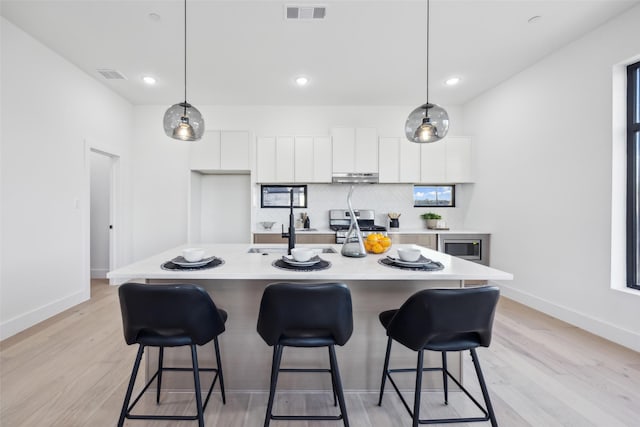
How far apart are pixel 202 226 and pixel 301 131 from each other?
2249 millimetres

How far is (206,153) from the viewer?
4164 millimetres

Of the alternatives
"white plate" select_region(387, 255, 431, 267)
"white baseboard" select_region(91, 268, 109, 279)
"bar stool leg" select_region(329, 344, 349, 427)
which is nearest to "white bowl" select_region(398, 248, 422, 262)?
"white plate" select_region(387, 255, 431, 267)

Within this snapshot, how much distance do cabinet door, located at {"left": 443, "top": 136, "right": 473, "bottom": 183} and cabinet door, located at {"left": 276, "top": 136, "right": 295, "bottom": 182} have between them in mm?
2349

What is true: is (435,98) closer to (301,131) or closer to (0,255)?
(301,131)

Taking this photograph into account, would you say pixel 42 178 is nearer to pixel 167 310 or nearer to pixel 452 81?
pixel 167 310

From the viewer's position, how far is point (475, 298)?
1250 mm

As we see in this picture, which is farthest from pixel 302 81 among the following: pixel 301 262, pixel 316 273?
pixel 316 273

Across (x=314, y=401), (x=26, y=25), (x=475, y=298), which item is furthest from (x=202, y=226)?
(x=475, y=298)

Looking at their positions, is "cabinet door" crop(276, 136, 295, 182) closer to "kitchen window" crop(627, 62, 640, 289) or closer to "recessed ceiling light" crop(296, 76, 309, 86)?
→ "recessed ceiling light" crop(296, 76, 309, 86)

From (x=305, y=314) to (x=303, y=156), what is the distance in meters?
3.24

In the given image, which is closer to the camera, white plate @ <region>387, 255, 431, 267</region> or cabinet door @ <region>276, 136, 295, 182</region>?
white plate @ <region>387, 255, 431, 267</region>

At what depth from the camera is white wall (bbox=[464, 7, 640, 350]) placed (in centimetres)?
253

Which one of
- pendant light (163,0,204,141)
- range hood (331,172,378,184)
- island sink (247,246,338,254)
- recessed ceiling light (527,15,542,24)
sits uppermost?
recessed ceiling light (527,15,542,24)

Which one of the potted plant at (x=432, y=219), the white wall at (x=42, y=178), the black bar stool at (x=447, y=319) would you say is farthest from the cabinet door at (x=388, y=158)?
the white wall at (x=42, y=178)
